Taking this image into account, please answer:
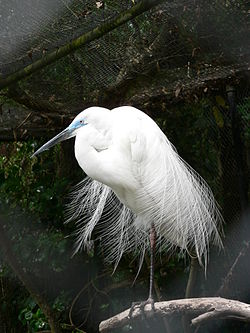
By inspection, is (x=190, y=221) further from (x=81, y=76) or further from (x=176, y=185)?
(x=81, y=76)

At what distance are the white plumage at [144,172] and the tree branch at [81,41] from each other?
19cm

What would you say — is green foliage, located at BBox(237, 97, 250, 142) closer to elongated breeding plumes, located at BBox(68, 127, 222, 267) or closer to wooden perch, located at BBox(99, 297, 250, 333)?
elongated breeding plumes, located at BBox(68, 127, 222, 267)

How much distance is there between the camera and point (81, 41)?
74.0 inches

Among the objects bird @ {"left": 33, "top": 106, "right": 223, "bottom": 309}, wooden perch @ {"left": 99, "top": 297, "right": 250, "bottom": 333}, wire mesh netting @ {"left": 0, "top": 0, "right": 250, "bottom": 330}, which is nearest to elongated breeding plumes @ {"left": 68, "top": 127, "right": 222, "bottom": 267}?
bird @ {"left": 33, "top": 106, "right": 223, "bottom": 309}

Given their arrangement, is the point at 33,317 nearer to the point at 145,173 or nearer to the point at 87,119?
the point at 145,173

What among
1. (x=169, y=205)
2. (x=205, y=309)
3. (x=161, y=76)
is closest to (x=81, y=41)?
(x=161, y=76)

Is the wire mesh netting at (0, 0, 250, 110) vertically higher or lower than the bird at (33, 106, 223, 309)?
higher

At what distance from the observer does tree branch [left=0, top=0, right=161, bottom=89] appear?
1729 millimetres

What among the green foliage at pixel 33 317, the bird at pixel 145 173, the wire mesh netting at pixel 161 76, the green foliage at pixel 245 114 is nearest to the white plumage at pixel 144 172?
the bird at pixel 145 173

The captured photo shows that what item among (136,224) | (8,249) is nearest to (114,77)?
(136,224)

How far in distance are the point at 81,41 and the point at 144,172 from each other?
1.59 feet

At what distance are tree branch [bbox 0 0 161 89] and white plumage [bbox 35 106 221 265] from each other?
187 millimetres

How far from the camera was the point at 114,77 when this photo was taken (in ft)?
7.04

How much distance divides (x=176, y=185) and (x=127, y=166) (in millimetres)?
178
